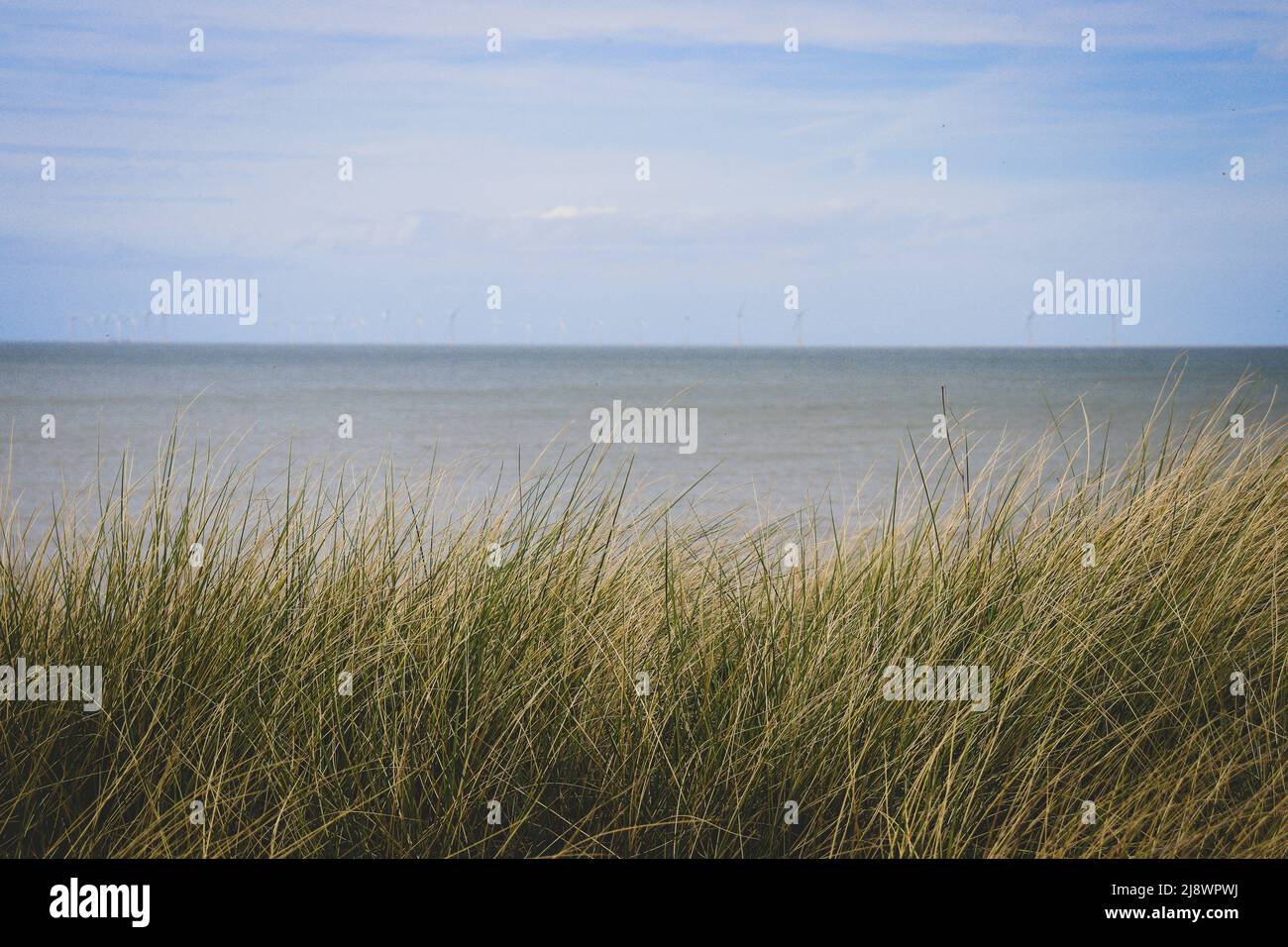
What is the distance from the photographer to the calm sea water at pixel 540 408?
81.4 feet

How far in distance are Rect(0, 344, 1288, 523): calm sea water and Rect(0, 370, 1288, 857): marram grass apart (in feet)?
32.4

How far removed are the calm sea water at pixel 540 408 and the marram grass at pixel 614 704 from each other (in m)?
9.87

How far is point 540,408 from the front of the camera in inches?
1875

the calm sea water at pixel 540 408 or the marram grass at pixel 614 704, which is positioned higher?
the calm sea water at pixel 540 408

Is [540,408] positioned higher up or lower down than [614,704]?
higher up

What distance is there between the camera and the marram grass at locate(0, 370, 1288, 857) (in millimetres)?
3102

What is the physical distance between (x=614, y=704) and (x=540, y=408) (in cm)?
4472

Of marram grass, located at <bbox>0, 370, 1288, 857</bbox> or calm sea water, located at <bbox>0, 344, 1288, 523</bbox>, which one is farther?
calm sea water, located at <bbox>0, 344, 1288, 523</bbox>

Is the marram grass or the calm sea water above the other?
the calm sea water

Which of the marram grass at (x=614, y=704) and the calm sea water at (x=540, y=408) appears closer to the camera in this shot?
the marram grass at (x=614, y=704)

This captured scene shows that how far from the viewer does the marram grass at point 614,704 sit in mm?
3102

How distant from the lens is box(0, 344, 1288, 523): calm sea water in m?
24.8
